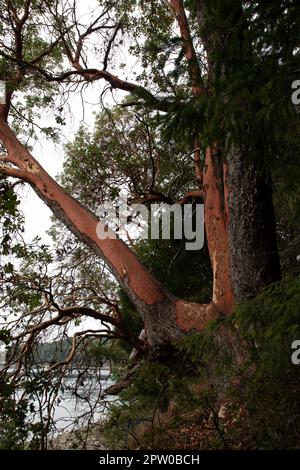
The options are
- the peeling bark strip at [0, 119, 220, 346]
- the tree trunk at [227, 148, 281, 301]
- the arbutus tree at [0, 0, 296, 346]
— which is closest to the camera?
the arbutus tree at [0, 0, 296, 346]

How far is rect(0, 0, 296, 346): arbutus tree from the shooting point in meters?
2.45

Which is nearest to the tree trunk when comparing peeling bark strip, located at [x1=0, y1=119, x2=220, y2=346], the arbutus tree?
the arbutus tree

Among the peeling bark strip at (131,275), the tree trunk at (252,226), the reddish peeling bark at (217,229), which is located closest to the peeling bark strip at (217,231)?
the reddish peeling bark at (217,229)

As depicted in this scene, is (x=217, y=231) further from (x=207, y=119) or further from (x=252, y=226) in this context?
(x=207, y=119)

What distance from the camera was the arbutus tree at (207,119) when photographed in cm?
245

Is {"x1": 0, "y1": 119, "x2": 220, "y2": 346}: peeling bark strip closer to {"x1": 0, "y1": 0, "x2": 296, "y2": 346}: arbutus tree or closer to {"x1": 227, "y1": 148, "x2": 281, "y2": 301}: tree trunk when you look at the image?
{"x1": 0, "y1": 0, "x2": 296, "y2": 346}: arbutus tree

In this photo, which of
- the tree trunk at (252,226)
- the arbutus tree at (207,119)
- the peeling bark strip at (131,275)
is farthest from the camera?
the peeling bark strip at (131,275)

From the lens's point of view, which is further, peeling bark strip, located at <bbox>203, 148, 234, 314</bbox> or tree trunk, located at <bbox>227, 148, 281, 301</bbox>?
peeling bark strip, located at <bbox>203, 148, 234, 314</bbox>

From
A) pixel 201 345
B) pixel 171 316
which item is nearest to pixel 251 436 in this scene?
pixel 201 345

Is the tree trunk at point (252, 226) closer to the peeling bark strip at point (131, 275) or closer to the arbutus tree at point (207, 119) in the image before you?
the arbutus tree at point (207, 119)

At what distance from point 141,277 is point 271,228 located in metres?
1.60

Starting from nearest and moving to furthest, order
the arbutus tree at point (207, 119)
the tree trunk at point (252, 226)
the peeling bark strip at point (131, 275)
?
the arbutus tree at point (207, 119), the tree trunk at point (252, 226), the peeling bark strip at point (131, 275)

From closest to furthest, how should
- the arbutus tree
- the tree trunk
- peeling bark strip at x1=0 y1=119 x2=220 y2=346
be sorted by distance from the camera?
the arbutus tree < the tree trunk < peeling bark strip at x1=0 y1=119 x2=220 y2=346

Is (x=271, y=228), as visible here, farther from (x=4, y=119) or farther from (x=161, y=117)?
(x=4, y=119)
